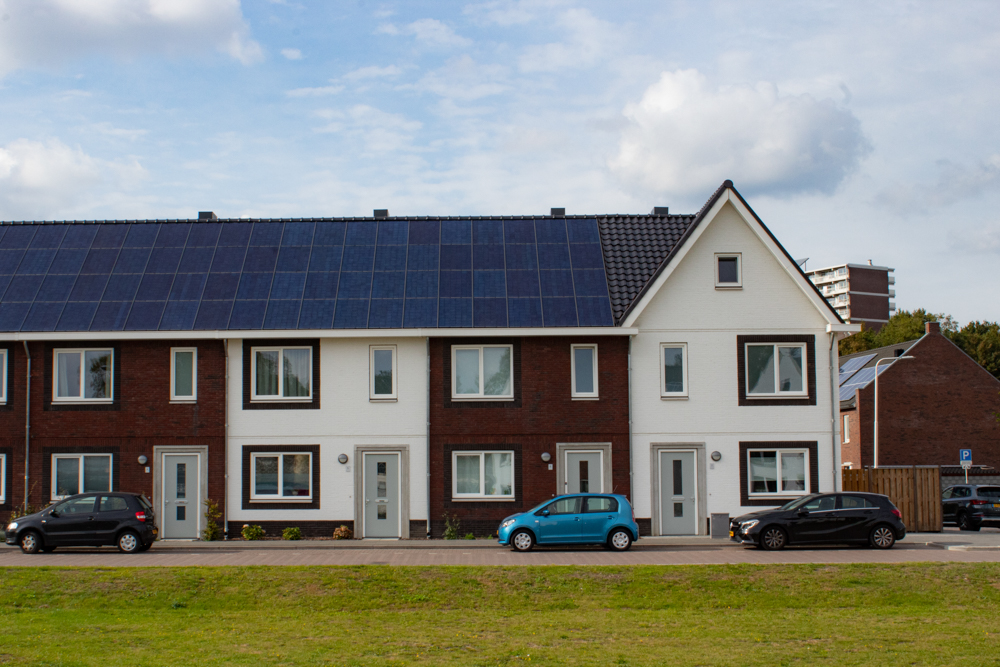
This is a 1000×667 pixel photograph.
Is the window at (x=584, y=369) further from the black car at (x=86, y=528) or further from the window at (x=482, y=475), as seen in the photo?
the black car at (x=86, y=528)

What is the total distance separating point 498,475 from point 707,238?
870cm

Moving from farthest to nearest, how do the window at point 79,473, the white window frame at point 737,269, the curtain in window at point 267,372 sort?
the white window frame at point 737,269 → the curtain in window at point 267,372 → the window at point 79,473

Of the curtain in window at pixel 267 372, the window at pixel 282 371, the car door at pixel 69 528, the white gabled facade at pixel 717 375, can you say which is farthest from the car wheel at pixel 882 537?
the car door at pixel 69 528

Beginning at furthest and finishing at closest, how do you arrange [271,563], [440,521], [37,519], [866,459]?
[866,459]
[440,521]
[37,519]
[271,563]

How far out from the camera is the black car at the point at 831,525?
23.0 m

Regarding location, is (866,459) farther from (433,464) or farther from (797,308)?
(433,464)

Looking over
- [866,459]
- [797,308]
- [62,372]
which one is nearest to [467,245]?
[797,308]

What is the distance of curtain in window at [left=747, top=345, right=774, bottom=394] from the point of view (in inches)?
1055

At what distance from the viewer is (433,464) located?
2608 cm

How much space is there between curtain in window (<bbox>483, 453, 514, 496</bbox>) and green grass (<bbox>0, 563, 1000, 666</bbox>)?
295 inches

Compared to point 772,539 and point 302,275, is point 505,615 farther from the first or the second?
point 302,275

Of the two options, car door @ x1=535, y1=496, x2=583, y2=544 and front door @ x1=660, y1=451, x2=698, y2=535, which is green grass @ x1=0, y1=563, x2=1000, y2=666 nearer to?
car door @ x1=535, y1=496, x2=583, y2=544

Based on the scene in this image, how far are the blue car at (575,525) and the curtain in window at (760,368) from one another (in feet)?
20.2

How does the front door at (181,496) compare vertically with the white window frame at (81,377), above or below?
below
